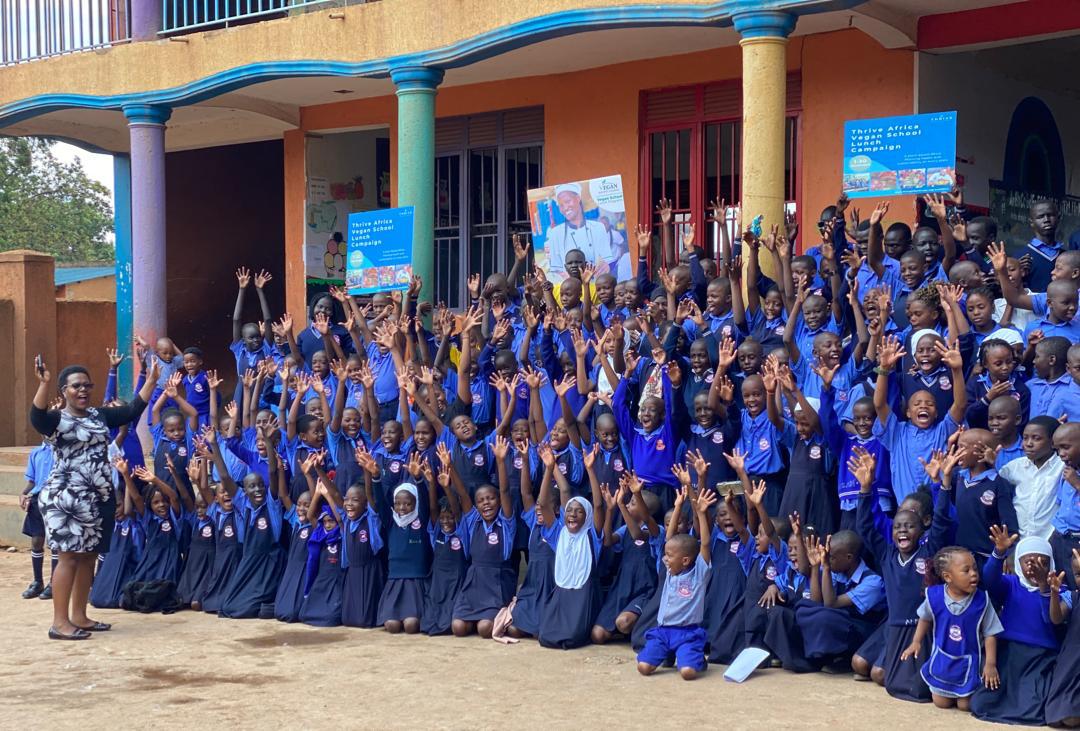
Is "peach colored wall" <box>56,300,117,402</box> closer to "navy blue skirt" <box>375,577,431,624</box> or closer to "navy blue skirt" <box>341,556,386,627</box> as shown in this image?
"navy blue skirt" <box>341,556,386,627</box>

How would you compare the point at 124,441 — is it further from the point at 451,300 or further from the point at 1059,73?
the point at 1059,73

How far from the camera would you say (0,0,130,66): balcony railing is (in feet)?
43.2

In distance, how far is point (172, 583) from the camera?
9.01 m

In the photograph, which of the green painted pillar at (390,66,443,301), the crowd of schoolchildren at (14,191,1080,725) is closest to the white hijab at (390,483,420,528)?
the crowd of schoolchildren at (14,191,1080,725)

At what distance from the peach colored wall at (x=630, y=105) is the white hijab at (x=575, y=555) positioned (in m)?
3.83

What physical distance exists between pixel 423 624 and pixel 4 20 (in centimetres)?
864

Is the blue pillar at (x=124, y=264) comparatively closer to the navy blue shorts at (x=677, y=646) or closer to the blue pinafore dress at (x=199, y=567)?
the blue pinafore dress at (x=199, y=567)

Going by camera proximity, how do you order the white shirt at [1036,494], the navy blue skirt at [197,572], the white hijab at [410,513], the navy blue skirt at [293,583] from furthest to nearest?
the navy blue skirt at [197,572], the navy blue skirt at [293,583], the white hijab at [410,513], the white shirt at [1036,494]

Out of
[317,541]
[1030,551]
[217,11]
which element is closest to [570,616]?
[317,541]

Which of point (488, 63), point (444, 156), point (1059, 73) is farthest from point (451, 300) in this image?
point (1059, 73)

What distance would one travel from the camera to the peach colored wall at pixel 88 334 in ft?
47.9

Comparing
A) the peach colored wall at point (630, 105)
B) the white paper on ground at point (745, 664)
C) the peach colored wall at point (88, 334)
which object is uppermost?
the peach colored wall at point (630, 105)

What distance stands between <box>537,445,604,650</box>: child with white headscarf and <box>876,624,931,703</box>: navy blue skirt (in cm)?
171


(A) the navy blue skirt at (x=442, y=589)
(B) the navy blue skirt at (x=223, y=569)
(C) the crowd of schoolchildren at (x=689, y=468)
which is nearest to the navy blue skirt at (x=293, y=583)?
(C) the crowd of schoolchildren at (x=689, y=468)
